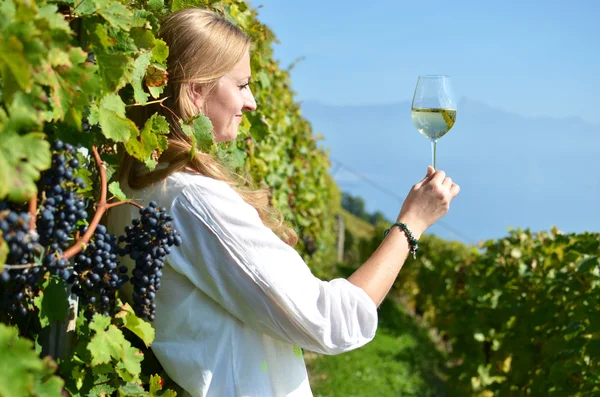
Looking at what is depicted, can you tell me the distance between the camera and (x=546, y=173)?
7669 centimetres

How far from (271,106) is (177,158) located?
11.9 feet

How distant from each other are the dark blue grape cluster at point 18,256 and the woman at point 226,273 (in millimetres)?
488

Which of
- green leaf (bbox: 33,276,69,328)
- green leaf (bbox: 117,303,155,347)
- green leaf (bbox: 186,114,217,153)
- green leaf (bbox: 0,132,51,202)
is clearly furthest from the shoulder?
green leaf (bbox: 0,132,51,202)

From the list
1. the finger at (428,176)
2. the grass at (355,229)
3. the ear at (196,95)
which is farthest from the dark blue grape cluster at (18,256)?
the grass at (355,229)

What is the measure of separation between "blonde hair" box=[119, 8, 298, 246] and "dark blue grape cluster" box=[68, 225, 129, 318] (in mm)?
477

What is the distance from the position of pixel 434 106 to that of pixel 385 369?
21.5 ft

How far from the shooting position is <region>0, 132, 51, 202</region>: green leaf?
3.60ft

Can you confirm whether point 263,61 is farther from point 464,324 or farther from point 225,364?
point 464,324

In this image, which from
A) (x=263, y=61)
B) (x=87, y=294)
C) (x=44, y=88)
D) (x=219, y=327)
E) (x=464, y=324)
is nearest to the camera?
(x=44, y=88)

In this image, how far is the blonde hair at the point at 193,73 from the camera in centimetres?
200

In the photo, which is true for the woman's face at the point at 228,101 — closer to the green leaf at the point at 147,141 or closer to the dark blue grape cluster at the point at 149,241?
the green leaf at the point at 147,141

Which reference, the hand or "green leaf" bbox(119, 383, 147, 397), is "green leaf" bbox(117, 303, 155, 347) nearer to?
"green leaf" bbox(119, 383, 147, 397)

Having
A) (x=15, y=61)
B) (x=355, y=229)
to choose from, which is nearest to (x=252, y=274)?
(x=15, y=61)

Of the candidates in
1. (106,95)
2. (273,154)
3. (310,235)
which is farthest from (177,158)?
(310,235)
